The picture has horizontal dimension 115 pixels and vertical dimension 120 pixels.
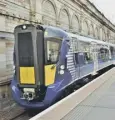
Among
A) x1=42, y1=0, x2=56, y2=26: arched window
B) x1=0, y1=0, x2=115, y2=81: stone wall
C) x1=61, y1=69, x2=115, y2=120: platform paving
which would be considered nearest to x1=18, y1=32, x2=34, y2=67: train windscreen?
x1=61, y1=69, x2=115, y2=120: platform paving

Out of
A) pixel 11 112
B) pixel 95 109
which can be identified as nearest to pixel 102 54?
pixel 11 112

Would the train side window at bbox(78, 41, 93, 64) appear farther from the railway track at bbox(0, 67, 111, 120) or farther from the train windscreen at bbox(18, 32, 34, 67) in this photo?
the railway track at bbox(0, 67, 111, 120)

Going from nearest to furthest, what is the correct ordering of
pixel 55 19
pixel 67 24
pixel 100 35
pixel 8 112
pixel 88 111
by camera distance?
pixel 88 111 → pixel 8 112 → pixel 55 19 → pixel 67 24 → pixel 100 35

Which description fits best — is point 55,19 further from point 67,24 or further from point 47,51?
point 47,51

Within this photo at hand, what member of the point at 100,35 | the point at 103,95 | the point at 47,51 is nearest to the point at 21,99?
the point at 47,51

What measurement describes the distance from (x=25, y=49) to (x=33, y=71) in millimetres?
769

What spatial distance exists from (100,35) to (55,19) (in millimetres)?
21372

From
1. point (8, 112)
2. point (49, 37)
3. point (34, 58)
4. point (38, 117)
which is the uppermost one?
point (49, 37)

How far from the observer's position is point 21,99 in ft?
32.3

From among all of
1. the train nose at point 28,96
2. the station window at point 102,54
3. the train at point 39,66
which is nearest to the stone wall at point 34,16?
the station window at point 102,54

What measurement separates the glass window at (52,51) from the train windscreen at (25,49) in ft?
1.79

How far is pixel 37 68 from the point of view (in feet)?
31.7

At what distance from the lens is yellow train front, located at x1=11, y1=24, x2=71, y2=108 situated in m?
9.64

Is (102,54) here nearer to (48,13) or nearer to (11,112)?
(48,13)
